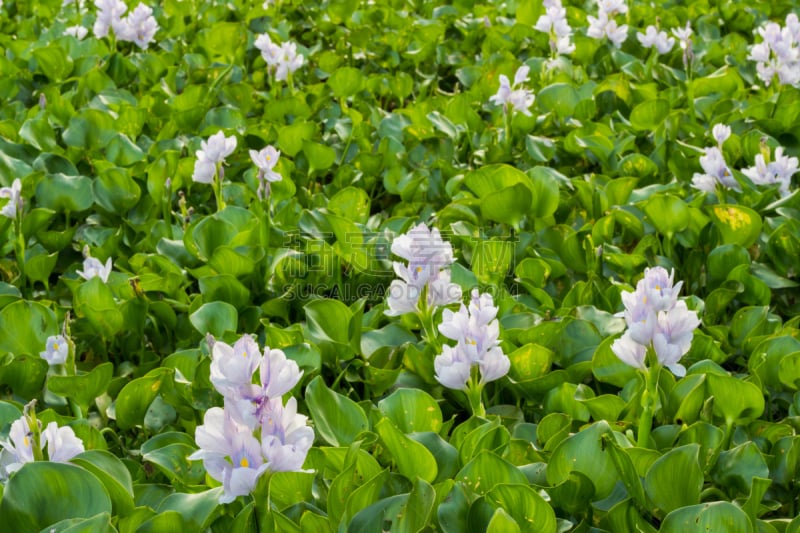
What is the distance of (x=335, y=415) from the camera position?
1935 mm

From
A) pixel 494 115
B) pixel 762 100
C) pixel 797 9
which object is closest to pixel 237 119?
pixel 494 115

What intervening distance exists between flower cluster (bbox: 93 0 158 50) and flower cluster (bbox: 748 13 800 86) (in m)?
2.48

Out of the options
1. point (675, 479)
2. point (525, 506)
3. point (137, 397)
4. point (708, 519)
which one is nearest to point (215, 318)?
point (137, 397)

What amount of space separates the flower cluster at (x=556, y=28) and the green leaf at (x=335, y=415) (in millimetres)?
2457

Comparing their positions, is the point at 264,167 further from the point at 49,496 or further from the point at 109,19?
the point at 109,19

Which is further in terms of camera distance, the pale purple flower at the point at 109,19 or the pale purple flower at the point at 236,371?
the pale purple flower at the point at 109,19

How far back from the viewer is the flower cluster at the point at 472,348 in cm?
194

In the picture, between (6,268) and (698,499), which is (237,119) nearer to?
(6,268)

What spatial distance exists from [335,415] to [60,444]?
519mm

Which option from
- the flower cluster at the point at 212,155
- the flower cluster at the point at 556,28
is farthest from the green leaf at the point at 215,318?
the flower cluster at the point at 556,28

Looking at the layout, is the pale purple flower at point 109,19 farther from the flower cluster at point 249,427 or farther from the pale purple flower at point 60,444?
the flower cluster at point 249,427

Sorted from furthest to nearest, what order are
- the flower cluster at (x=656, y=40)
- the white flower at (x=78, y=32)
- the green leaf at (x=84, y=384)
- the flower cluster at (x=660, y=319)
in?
the white flower at (x=78, y=32) → the flower cluster at (x=656, y=40) → the green leaf at (x=84, y=384) → the flower cluster at (x=660, y=319)

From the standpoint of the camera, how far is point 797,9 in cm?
493

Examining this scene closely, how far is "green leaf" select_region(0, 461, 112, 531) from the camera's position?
4.90 ft
